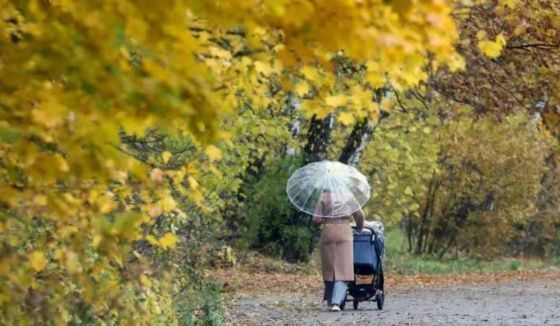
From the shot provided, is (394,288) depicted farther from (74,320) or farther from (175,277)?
(74,320)

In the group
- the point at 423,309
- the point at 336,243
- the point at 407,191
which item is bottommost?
the point at 423,309

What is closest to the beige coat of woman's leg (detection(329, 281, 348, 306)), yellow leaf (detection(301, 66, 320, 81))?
woman's leg (detection(329, 281, 348, 306))

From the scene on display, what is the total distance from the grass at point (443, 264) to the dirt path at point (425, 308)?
24.6ft

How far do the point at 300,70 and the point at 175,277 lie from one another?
5.87m

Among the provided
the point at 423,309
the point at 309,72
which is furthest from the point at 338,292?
the point at 309,72

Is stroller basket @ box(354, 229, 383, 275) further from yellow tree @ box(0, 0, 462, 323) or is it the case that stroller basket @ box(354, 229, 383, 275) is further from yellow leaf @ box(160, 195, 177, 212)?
yellow tree @ box(0, 0, 462, 323)

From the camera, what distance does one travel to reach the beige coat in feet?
56.4

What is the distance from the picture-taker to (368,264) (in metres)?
17.7

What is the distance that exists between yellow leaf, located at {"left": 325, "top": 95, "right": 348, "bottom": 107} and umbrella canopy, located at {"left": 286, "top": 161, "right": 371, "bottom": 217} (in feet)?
33.0

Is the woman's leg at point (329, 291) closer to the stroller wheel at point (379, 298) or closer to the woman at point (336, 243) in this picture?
the woman at point (336, 243)

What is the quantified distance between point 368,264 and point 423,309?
1572mm

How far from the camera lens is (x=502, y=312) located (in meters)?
18.3

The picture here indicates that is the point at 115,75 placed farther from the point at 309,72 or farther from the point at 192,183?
the point at 192,183

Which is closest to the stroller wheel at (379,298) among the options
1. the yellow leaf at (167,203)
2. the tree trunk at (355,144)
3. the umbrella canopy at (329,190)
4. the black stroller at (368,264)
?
the black stroller at (368,264)
